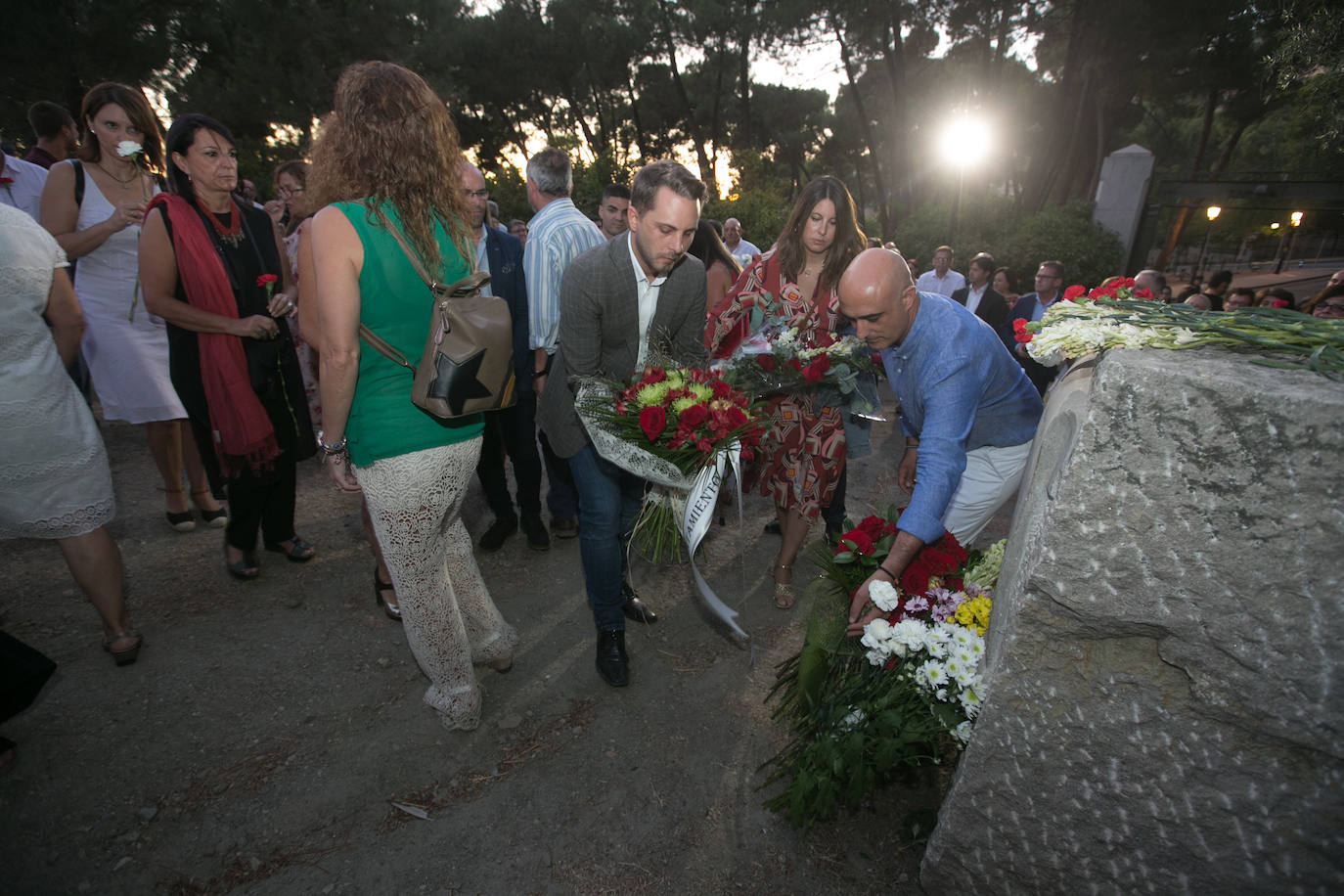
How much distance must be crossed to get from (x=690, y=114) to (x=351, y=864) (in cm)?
2612

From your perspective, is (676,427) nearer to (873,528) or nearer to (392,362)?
(873,528)

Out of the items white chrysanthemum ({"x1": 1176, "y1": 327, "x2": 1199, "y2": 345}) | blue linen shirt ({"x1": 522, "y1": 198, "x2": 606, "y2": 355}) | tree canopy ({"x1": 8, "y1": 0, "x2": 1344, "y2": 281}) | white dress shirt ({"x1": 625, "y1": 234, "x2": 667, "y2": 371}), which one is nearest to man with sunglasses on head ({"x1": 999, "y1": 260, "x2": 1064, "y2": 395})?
tree canopy ({"x1": 8, "y1": 0, "x2": 1344, "y2": 281})

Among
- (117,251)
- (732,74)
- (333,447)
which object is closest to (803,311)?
(333,447)

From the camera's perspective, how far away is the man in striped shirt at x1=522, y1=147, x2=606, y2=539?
141 inches

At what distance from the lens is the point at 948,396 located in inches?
89.3

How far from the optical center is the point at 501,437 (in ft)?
14.2

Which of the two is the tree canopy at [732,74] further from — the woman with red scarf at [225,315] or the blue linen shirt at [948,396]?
the woman with red scarf at [225,315]

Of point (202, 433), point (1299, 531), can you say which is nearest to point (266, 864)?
point (202, 433)

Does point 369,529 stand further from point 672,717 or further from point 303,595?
point 672,717

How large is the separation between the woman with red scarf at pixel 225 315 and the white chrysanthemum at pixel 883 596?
3.13m

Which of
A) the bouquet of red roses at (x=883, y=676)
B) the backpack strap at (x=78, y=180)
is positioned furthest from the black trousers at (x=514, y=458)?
the backpack strap at (x=78, y=180)

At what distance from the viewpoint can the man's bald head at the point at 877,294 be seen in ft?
7.48

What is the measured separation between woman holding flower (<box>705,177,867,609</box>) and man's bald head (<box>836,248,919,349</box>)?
81 cm

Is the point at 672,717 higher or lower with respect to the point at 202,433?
lower
